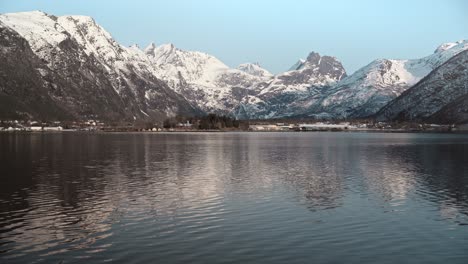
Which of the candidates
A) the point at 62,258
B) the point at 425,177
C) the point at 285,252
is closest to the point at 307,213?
the point at 285,252

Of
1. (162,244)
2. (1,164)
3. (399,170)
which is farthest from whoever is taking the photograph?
(1,164)

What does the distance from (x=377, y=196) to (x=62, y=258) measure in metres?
39.7

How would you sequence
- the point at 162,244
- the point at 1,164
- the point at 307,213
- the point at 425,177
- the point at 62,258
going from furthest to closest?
the point at 1,164 → the point at 425,177 → the point at 307,213 → the point at 162,244 → the point at 62,258

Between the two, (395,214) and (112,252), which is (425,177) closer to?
(395,214)

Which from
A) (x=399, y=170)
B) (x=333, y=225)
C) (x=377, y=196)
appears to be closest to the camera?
(x=333, y=225)

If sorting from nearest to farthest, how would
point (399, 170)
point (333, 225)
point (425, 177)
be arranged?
point (333, 225), point (425, 177), point (399, 170)

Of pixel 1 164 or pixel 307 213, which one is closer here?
pixel 307 213

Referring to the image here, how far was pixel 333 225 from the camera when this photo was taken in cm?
4491

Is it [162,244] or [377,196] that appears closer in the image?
[162,244]

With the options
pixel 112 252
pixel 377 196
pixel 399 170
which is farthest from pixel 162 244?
pixel 399 170

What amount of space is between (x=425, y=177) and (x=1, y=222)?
62.7 metres

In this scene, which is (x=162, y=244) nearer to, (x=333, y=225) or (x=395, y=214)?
(x=333, y=225)

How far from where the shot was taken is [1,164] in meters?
103

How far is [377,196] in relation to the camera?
62531 millimetres
